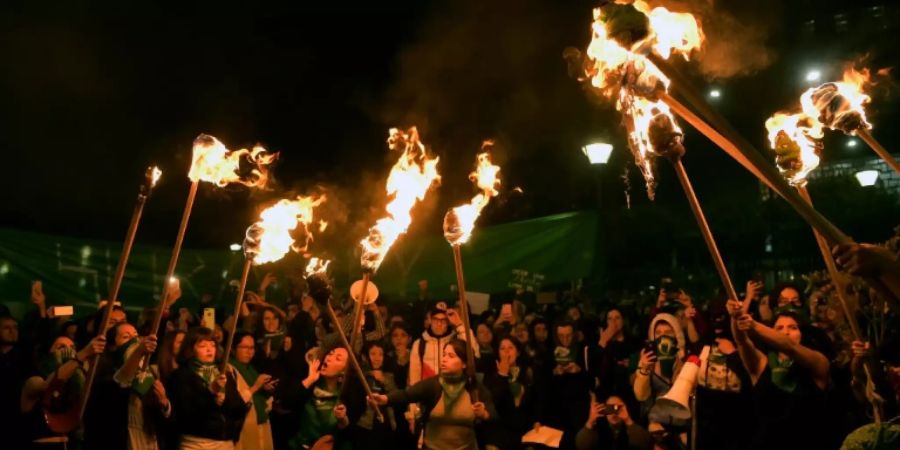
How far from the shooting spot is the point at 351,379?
8.28 metres

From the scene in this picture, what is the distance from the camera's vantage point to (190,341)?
7.25m

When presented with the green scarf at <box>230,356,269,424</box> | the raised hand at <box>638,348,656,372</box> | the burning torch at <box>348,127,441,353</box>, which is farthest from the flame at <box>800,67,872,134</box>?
the green scarf at <box>230,356,269,424</box>

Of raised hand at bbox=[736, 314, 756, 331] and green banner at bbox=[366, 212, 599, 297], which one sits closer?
raised hand at bbox=[736, 314, 756, 331]

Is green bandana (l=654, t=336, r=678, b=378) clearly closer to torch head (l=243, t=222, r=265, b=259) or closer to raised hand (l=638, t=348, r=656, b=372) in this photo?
raised hand (l=638, t=348, r=656, b=372)

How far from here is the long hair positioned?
7.21 metres

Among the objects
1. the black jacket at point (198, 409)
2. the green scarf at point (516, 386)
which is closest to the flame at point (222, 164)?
the black jacket at point (198, 409)

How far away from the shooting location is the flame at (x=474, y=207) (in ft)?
23.6

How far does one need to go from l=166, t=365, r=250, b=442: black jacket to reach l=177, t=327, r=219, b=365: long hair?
11 centimetres

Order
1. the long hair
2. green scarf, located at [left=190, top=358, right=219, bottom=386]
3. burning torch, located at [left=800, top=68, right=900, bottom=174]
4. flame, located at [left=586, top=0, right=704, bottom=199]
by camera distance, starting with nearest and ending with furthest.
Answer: flame, located at [left=586, top=0, right=704, bottom=199], burning torch, located at [left=800, top=68, right=900, bottom=174], green scarf, located at [left=190, top=358, right=219, bottom=386], the long hair

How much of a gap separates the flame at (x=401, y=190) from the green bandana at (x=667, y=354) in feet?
8.91

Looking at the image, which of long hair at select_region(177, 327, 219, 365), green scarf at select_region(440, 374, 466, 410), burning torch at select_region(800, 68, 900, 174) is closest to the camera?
burning torch at select_region(800, 68, 900, 174)

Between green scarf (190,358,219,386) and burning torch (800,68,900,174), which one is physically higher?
burning torch (800,68,900,174)

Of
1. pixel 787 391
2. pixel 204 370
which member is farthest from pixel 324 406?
pixel 787 391

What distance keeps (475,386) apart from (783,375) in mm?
2575
